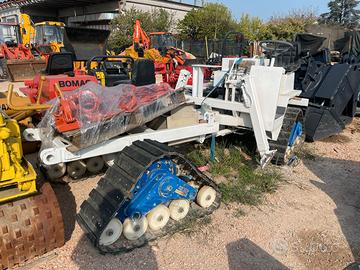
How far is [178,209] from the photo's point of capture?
3070mm

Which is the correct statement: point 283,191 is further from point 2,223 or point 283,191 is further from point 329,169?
point 2,223

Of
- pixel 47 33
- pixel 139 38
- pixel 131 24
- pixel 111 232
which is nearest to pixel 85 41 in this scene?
pixel 111 232

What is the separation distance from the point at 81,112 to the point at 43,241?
111 centimetres

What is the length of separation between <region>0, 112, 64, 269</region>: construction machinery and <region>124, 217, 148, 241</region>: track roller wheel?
54cm

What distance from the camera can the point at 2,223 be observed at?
232 cm

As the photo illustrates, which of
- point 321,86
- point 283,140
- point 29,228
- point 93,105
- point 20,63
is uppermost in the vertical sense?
point 93,105

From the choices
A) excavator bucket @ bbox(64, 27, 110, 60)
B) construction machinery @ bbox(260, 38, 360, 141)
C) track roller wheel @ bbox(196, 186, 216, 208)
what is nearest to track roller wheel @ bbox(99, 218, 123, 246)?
track roller wheel @ bbox(196, 186, 216, 208)

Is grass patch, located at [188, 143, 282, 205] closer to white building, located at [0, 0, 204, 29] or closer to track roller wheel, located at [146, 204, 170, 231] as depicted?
track roller wheel, located at [146, 204, 170, 231]

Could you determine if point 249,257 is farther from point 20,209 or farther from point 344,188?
point 344,188

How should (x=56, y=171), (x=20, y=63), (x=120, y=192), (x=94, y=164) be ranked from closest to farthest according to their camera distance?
1. (x=120, y=192)
2. (x=56, y=171)
3. (x=94, y=164)
4. (x=20, y=63)

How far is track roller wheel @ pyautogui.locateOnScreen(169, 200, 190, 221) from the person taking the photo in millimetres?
3053

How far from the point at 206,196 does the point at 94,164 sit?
4.99 feet

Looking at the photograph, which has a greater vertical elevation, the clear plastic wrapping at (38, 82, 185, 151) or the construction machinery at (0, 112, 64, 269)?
the clear plastic wrapping at (38, 82, 185, 151)

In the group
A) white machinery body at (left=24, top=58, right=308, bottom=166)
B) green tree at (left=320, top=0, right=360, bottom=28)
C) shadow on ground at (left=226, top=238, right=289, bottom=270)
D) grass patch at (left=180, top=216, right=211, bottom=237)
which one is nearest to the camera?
shadow on ground at (left=226, top=238, right=289, bottom=270)
